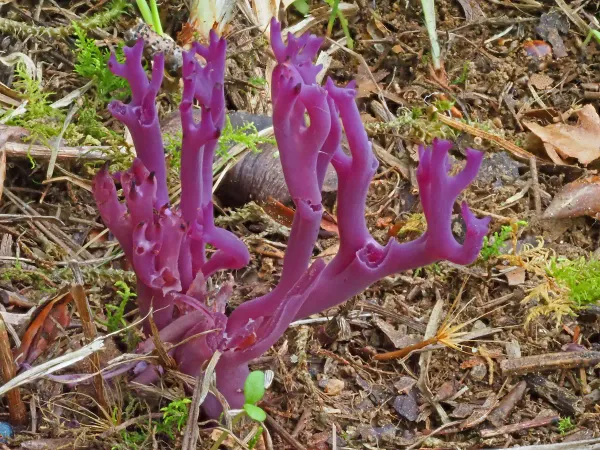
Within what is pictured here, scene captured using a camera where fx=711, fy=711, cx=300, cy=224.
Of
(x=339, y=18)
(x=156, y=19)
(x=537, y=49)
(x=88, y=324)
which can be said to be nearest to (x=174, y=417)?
(x=88, y=324)

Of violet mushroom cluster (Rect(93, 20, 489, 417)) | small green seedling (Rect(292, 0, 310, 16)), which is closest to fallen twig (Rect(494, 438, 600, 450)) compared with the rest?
violet mushroom cluster (Rect(93, 20, 489, 417))

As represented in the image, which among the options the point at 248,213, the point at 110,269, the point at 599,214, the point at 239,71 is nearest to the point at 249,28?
the point at 239,71

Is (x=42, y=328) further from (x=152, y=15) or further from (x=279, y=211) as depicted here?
(x=152, y=15)

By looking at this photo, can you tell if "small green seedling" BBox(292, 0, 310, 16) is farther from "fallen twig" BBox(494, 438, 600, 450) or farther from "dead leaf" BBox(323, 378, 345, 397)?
"fallen twig" BBox(494, 438, 600, 450)

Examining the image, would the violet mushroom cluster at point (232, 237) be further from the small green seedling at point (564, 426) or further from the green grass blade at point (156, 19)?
the green grass blade at point (156, 19)

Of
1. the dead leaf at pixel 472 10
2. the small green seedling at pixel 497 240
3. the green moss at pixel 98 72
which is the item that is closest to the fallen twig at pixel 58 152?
the green moss at pixel 98 72
